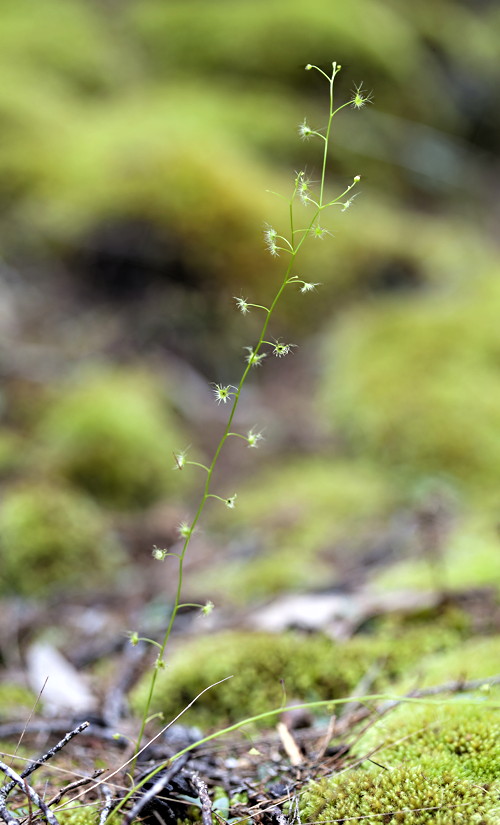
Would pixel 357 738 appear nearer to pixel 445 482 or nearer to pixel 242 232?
pixel 445 482

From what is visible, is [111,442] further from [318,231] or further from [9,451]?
[318,231]

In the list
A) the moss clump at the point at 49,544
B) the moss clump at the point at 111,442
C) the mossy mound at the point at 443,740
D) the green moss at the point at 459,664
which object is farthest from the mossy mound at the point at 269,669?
the moss clump at the point at 111,442

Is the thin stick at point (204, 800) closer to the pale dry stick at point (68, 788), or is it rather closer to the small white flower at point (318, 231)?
the pale dry stick at point (68, 788)

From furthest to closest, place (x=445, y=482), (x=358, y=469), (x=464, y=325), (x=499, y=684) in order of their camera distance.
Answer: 1. (x=464, y=325)
2. (x=358, y=469)
3. (x=445, y=482)
4. (x=499, y=684)

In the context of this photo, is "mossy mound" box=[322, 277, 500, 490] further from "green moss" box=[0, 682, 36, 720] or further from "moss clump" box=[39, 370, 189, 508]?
"green moss" box=[0, 682, 36, 720]

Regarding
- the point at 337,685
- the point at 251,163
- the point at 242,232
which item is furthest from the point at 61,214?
the point at 337,685

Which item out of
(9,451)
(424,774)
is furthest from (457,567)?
(9,451)
